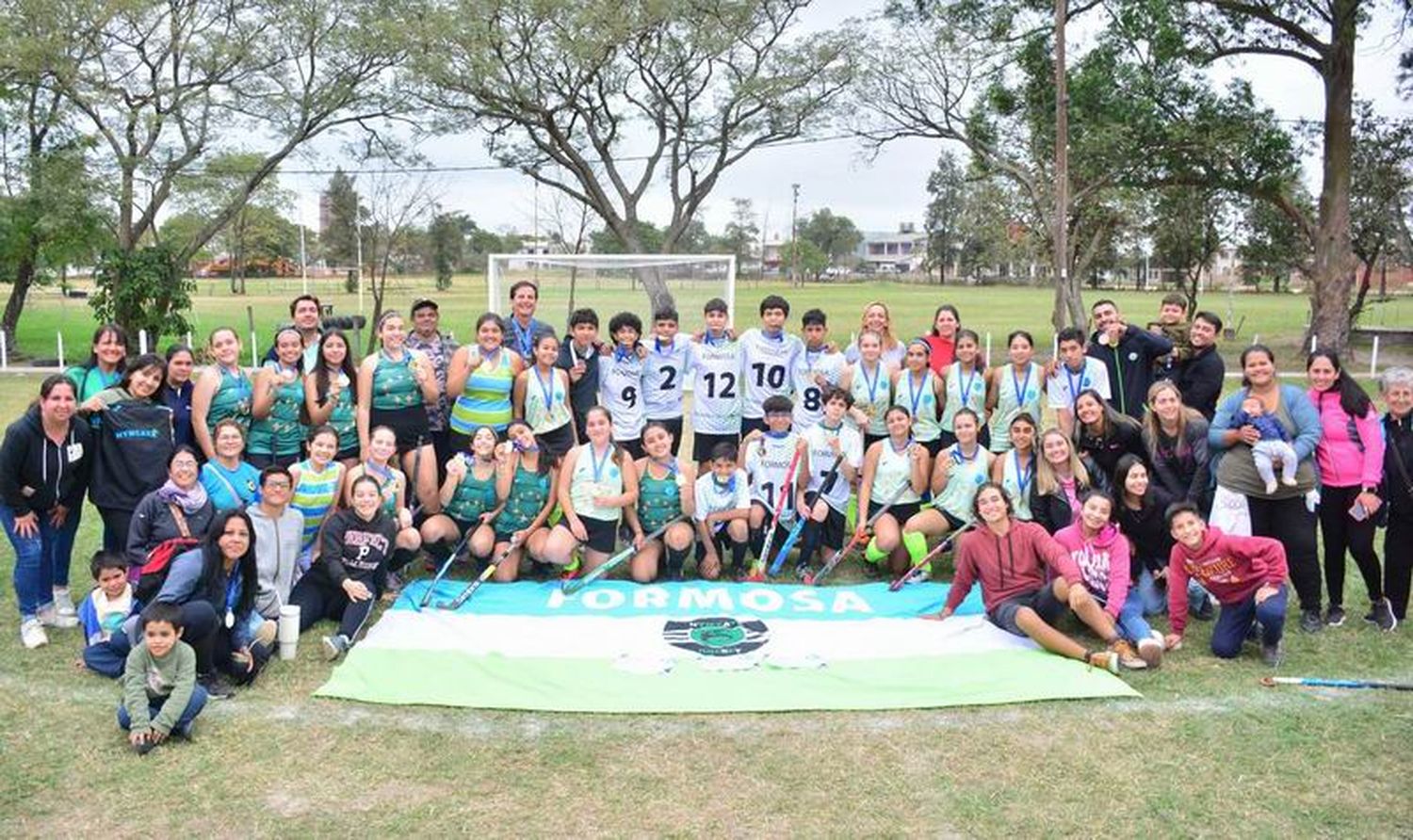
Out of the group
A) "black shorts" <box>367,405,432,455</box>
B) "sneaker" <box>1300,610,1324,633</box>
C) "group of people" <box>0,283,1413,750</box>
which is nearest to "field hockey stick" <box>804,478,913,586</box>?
"group of people" <box>0,283,1413,750</box>

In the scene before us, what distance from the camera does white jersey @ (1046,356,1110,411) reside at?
680cm

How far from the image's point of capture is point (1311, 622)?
5688 millimetres

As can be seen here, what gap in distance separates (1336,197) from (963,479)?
17.5 metres

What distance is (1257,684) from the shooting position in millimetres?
4914

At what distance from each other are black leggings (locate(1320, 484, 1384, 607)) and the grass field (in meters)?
0.75

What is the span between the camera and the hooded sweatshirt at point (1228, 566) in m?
5.17

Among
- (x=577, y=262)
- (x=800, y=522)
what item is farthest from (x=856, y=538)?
(x=577, y=262)

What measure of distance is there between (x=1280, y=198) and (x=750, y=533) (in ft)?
60.7

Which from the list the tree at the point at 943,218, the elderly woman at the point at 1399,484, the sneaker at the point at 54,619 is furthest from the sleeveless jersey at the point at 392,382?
the tree at the point at 943,218

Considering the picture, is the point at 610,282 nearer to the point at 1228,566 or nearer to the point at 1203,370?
the point at 1203,370

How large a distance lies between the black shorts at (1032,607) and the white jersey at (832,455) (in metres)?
1.53

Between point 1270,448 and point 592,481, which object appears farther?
point 592,481

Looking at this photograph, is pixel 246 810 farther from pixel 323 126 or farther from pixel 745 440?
pixel 323 126

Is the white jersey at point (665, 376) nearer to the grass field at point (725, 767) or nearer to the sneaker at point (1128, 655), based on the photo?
the grass field at point (725, 767)
